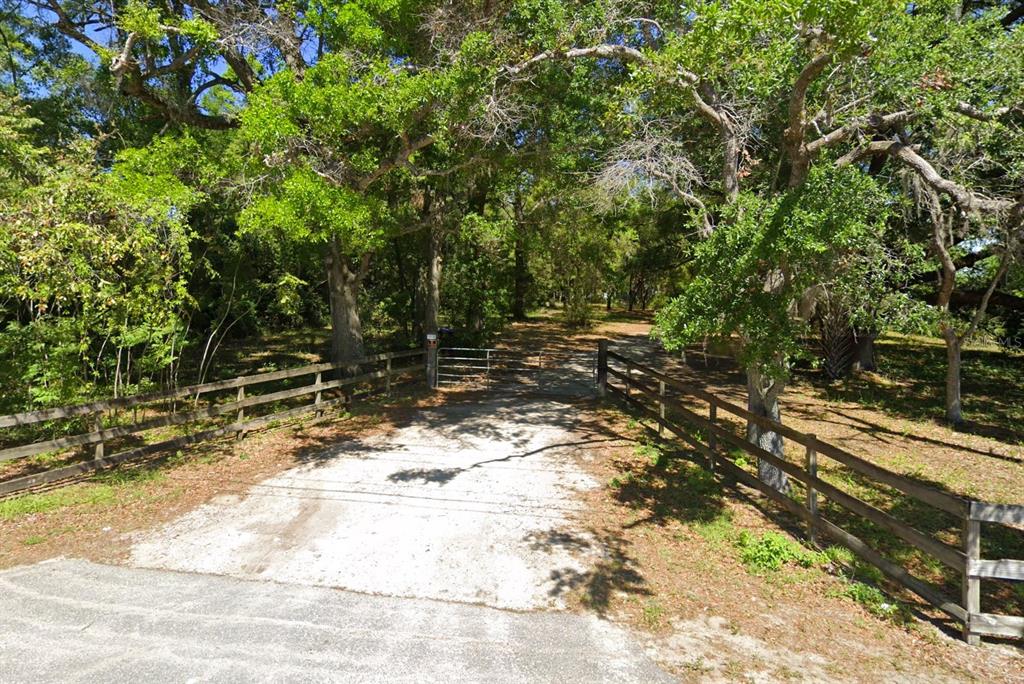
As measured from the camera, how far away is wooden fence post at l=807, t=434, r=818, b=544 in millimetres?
5609

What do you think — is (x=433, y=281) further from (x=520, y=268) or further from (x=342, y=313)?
(x=520, y=268)

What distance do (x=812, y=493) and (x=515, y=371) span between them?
35.3 ft

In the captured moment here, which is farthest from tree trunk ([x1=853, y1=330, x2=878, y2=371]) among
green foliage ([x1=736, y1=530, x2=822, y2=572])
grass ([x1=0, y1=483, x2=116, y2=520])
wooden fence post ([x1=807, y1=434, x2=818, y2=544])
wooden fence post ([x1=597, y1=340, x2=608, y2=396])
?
grass ([x1=0, y1=483, x2=116, y2=520])

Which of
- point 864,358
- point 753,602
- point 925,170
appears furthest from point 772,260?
point 864,358

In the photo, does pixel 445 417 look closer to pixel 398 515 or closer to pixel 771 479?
pixel 398 515

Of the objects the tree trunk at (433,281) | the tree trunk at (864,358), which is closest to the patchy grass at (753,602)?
the tree trunk at (433,281)

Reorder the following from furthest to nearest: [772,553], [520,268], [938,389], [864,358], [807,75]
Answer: [520,268] → [864,358] → [938,389] → [807,75] → [772,553]

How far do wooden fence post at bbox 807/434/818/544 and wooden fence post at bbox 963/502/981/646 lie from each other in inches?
61.7

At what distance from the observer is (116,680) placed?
133 inches

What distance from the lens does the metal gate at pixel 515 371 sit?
14.2 metres

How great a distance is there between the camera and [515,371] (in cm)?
1602

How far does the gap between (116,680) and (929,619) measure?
5.86m

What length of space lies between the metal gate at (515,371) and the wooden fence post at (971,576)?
9.57 metres

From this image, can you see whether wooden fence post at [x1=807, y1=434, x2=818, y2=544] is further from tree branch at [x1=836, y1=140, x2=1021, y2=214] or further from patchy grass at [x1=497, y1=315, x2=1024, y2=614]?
tree branch at [x1=836, y1=140, x2=1021, y2=214]
